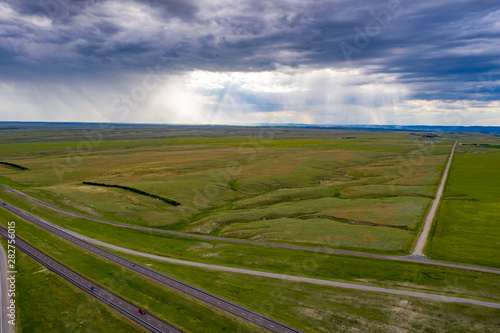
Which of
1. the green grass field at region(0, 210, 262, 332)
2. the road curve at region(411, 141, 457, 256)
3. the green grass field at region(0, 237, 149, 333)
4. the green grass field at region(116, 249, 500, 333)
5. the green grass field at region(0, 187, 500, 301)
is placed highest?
the road curve at region(411, 141, 457, 256)

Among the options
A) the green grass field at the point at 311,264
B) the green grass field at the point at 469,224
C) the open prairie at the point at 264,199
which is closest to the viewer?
the green grass field at the point at 311,264

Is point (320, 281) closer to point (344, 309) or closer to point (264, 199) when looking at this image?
point (344, 309)

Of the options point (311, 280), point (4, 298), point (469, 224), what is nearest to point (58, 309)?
point (4, 298)

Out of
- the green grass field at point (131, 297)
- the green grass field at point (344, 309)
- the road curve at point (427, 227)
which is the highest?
the road curve at point (427, 227)

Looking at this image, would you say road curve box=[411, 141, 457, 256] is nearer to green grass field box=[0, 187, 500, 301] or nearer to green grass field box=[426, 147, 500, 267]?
green grass field box=[426, 147, 500, 267]

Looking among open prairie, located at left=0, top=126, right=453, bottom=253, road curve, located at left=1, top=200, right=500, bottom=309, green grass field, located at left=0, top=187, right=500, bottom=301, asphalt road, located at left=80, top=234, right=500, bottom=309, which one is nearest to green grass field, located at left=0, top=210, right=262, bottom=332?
asphalt road, located at left=80, top=234, right=500, bottom=309

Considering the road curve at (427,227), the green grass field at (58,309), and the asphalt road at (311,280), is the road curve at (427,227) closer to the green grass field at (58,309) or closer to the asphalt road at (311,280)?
the asphalt road at (311,280)

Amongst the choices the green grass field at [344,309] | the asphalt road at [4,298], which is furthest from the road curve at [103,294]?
the green grass field at [344,309]
